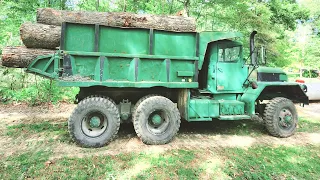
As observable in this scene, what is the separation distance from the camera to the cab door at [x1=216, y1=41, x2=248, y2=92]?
5.89 meters

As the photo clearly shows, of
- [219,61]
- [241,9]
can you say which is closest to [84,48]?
[219,61]

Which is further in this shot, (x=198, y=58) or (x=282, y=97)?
(x=282, y=97)

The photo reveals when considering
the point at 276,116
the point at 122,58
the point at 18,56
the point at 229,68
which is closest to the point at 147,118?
the point at 122,58

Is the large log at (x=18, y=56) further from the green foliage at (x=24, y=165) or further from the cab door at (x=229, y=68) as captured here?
the cab door at (x=229, y=68)

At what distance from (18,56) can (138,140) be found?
10.7 feet

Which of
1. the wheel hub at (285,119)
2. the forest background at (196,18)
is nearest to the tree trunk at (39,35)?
the forest background at (196,18)

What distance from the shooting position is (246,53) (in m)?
6.20

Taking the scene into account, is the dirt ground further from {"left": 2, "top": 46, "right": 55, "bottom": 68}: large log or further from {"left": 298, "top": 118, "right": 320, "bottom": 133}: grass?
{"left": 2, "top": 46, "right": 55, "bottom": 68}: large log

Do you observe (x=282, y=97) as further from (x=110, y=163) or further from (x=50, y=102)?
(x=50, y=102)

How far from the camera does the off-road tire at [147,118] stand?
4918mm

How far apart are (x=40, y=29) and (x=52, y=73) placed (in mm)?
1103

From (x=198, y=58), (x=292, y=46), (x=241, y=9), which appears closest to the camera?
(x=198, y=58)

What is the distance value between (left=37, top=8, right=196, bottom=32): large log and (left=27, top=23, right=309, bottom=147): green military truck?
0.32 metres

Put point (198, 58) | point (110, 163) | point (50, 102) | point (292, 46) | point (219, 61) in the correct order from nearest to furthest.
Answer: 1. point (110, 163)
2. point (198, 58)
3. point (219, 61)
4. point (50, 102)
5. point (292, 46)
